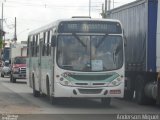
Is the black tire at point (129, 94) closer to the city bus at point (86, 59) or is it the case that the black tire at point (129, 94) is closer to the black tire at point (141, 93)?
the black tire at point (141, 93)

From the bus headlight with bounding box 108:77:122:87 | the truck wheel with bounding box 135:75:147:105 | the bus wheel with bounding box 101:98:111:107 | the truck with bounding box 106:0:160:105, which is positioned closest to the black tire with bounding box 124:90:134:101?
the truck with bounding box 106:0:160:105

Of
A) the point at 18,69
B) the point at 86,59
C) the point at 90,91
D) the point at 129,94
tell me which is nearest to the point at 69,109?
the point at 90,91

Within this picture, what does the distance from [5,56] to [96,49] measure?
183 ft

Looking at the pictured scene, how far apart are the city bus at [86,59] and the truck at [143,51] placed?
1128 mm

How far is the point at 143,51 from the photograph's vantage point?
20.9m

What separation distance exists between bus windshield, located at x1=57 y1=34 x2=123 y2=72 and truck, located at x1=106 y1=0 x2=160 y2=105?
1205 millimetres

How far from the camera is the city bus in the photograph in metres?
19.3

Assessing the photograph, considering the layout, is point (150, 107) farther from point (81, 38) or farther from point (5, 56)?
point (5, 56)

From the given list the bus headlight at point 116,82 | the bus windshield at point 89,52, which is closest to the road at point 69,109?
the bus headlight at point 116,82

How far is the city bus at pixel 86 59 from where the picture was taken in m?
19.3

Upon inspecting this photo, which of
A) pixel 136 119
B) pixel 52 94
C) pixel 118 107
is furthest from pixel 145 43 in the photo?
pixel 136 119

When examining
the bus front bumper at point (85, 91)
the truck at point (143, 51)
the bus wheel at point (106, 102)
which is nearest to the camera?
the bus front bumper at point (85, 91)

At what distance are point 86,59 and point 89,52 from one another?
0.90ft

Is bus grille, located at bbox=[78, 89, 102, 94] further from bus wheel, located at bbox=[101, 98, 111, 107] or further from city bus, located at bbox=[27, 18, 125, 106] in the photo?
bus wheel, located at bbox=[101, 98, 111, 107]
